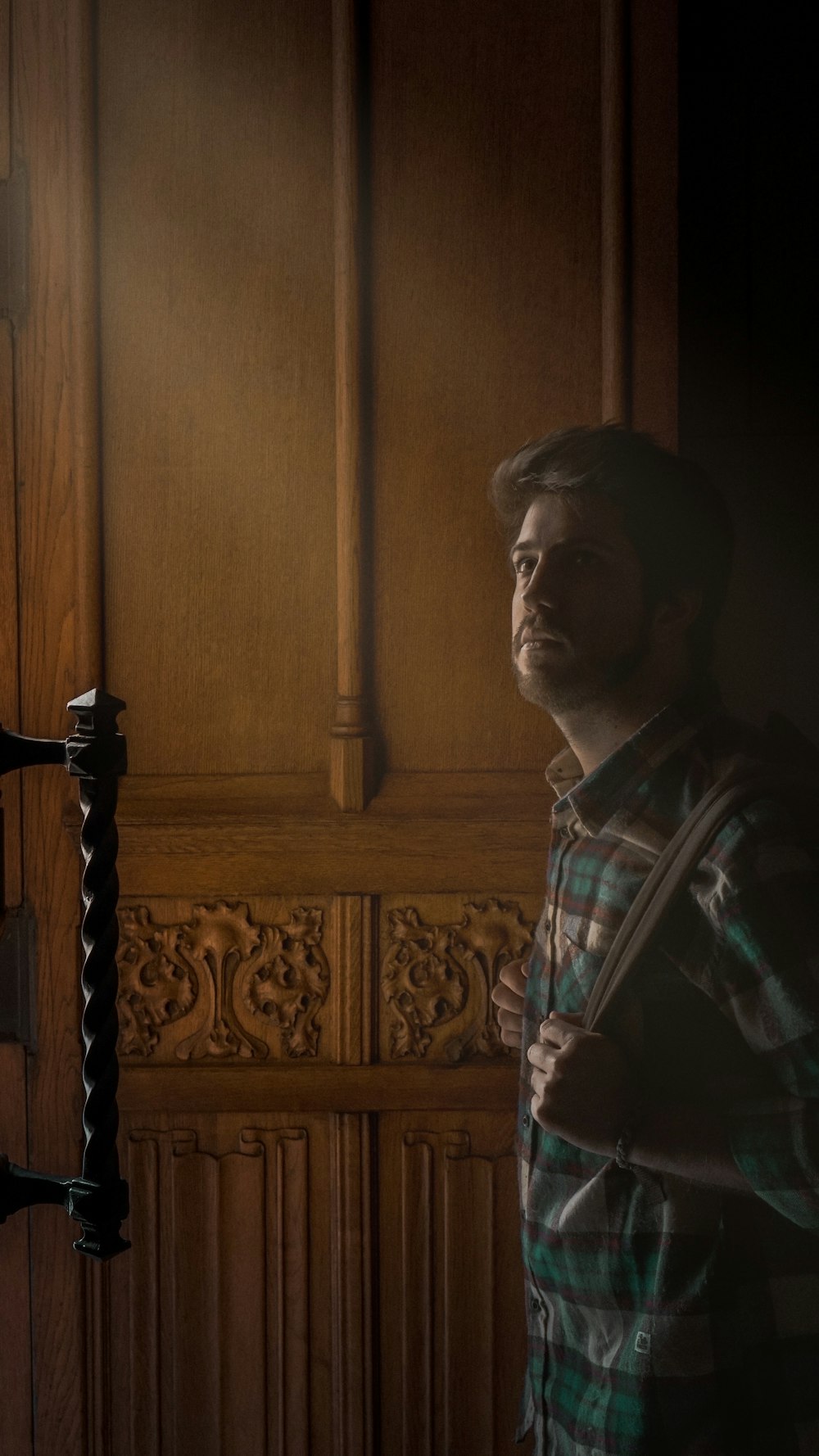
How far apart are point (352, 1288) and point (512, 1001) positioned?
0.65m

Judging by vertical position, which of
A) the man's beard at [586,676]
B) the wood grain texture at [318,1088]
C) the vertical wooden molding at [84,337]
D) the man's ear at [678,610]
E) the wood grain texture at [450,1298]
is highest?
the vertical wooden molding at [84,337]

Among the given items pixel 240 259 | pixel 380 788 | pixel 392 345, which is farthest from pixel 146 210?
pixel 380 788

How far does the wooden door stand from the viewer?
5.69ft

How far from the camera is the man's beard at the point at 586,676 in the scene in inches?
50.8

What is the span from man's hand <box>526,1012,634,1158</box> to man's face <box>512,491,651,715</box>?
0.38m

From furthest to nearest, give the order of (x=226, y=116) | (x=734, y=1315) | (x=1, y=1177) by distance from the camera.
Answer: (x=226, y=116) < (x=734, y=1315) < (x=1, y=1177)

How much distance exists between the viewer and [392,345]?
176 centimetres

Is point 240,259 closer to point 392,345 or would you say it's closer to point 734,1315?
point 392,345

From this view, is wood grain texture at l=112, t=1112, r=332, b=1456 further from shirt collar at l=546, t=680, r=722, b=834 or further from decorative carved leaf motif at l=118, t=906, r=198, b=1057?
shirt collar at l=546, t=680, r=722, b=834

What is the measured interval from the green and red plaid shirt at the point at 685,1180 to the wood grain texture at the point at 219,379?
68cm

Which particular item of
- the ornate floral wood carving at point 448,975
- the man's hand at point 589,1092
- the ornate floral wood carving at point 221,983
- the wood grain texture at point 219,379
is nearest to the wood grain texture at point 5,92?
the wood grain texture at point 219,379

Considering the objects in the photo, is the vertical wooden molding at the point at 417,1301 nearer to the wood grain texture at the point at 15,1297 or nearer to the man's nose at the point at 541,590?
the wood grain texture at the point at 15,1297

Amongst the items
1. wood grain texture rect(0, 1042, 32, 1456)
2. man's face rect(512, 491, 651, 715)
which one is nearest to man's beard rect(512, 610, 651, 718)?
man's face rect(512, 491, 651, 715)

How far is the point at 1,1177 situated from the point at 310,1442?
118 centimetres
